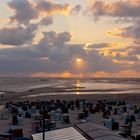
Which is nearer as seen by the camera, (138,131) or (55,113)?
(138,131)

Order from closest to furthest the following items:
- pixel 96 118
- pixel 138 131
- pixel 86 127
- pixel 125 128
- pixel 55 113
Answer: pixel 86 127, pixel 125 128, pixel 138 131, pixel 55 113, pixel 96 118

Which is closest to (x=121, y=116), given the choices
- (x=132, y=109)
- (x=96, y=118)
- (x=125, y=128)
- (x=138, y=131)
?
(x=96, y=118)

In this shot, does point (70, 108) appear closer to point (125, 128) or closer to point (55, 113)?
point (55, 113)

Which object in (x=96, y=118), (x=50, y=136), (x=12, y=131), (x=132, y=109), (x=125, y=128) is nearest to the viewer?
(x=50, y=136)

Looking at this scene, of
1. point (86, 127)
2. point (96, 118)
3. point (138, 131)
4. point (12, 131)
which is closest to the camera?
point (86, 127)

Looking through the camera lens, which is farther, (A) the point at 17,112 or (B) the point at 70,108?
(B) the point at 70,108

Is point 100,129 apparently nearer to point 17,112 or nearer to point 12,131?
point 12,131

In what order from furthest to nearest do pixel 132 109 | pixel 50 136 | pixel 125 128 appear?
pixel 132 109 < pixel 125 128 < pixel 50 136

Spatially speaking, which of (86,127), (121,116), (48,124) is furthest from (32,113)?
(86,127)
